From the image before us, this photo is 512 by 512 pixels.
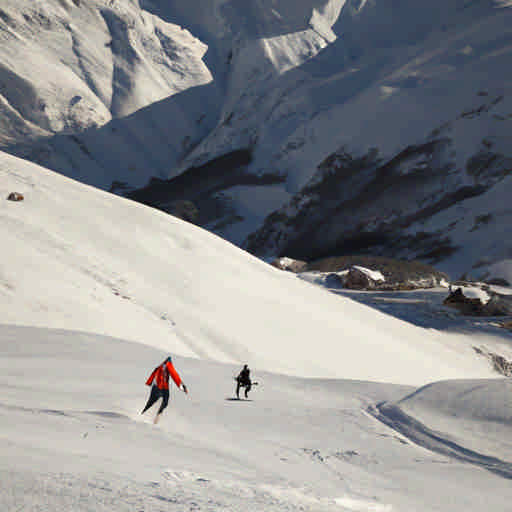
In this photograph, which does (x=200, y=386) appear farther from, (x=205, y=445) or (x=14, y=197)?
(x=14, y=197)

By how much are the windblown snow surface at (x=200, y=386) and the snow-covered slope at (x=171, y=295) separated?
2.2 inches

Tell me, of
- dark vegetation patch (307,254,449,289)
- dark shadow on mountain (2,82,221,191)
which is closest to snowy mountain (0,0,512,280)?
dark shadow on mountain (2,82,221,191)

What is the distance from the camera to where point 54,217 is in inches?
554

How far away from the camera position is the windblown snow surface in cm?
407

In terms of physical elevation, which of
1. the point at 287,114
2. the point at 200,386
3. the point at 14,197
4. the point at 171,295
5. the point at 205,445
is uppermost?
the point at 287,114

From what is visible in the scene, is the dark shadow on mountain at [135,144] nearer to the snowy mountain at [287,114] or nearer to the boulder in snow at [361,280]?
the snowy mountain at [287,114]

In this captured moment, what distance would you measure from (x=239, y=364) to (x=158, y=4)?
123665 millimetres

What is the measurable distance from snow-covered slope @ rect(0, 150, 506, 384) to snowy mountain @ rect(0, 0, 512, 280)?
20.2 m

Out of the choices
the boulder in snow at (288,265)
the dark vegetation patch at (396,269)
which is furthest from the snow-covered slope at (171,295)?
the boulder in snow at (288,265)

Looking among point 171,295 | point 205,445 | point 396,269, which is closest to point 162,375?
point 205,445

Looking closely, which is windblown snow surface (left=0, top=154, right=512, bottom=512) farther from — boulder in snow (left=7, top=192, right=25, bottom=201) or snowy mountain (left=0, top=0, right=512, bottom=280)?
snowy mountain (left=0, top=0, right=512, bottom=280)

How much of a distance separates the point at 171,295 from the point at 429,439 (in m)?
7.81

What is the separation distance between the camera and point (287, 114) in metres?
75.1

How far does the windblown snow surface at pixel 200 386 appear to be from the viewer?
13.4 feet
